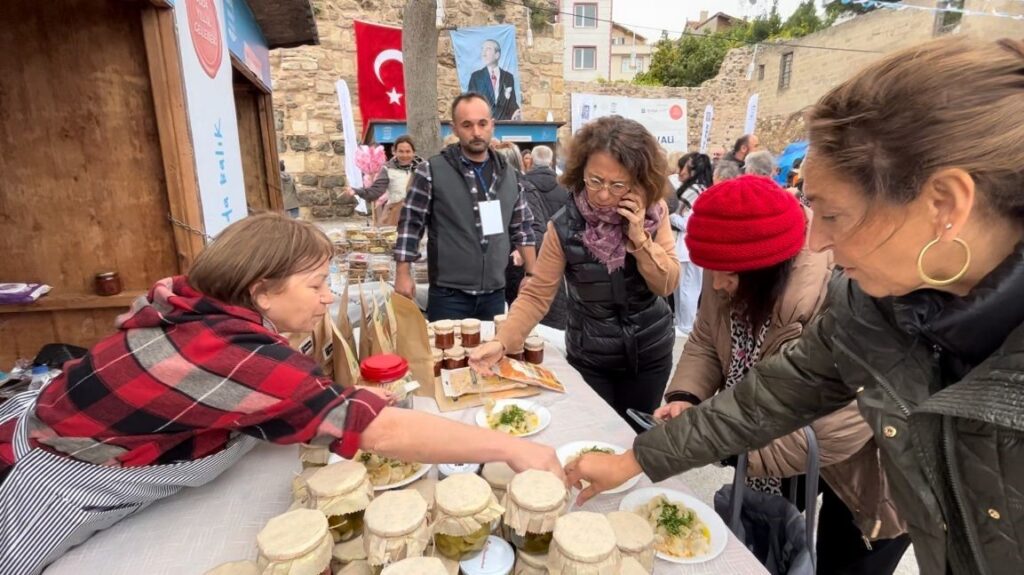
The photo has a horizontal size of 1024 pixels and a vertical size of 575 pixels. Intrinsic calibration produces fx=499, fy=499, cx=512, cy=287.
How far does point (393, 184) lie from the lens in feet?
18.5

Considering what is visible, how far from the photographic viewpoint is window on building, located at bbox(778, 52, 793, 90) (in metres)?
20.6

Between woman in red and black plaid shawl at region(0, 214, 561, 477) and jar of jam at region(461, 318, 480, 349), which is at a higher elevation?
woman in red and black plaid shawl at region(0, 214, 561, 477)

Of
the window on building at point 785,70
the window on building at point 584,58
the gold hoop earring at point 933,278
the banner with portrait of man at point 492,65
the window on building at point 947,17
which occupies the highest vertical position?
the window on building at point 584,58

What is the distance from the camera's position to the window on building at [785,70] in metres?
20.6

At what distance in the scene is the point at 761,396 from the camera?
1.19 m

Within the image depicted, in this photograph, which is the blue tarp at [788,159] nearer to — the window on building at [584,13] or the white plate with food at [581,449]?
the white plate with food at [581,449]

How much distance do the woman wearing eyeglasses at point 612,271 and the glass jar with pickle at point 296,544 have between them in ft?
3.45

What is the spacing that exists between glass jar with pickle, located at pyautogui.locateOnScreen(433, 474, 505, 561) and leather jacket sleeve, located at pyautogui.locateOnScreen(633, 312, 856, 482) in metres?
0.50

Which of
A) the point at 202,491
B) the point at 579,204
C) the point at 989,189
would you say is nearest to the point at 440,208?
the point at 579,204

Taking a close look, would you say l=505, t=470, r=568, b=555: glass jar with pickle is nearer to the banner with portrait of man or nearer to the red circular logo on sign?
the red circular logo on sign

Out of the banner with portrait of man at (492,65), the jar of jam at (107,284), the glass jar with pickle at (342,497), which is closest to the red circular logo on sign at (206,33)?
the jar of jam at (107,284)

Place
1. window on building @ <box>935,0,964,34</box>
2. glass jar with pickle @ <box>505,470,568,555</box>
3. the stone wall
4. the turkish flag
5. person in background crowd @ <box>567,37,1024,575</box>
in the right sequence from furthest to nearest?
window on building @ <box>935,0,964,34</box> → the stone wall → the turkish flag → glass jar with pickle @ <box>505,470,568,555</box> → person in background crowd @ <box>567,37,1024,575</box>

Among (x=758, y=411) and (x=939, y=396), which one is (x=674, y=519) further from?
(x=939, y=396)

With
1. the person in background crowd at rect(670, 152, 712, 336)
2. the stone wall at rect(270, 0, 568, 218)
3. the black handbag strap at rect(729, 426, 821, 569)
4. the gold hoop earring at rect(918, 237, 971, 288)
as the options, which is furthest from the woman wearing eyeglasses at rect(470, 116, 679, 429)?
the stone wall at rect(270, 0, 568, 218)
